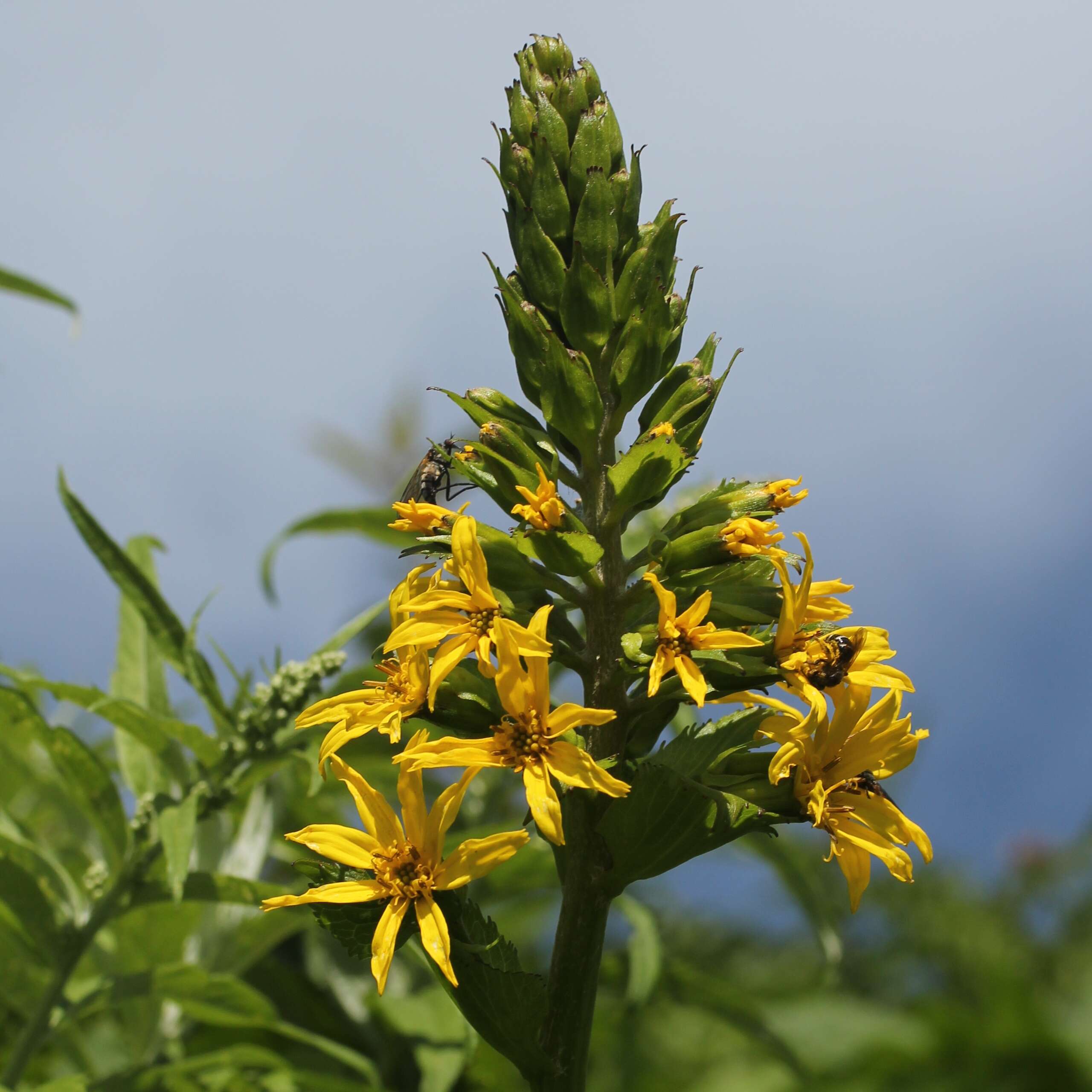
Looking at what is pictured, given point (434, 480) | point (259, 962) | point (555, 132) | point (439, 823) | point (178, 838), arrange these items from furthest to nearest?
point (259, 962), point (434, 480), point (178, 838), point (555, 132), point (439, 823)

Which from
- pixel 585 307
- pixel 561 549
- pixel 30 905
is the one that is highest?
pixel 585 307

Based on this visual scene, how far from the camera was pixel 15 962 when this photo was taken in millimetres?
3318

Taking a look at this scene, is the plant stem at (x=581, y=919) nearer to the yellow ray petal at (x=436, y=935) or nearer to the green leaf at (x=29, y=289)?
the yellow ray petal at (x=436, y=935)

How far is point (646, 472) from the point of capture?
2391 mm

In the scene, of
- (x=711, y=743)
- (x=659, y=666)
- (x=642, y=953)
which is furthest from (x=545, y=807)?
(x=642, y=953)

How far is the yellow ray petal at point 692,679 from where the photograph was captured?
2068 mm

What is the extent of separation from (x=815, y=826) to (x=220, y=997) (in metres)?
2.13


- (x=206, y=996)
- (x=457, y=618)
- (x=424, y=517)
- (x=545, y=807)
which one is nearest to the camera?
(x=545, y=807)

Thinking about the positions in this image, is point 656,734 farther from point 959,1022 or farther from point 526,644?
point 959,1022

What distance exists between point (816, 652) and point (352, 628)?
1868mm

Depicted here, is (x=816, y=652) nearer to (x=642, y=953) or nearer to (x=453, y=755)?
(x=453, y=755)

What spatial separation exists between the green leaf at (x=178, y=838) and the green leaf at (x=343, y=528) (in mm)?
1618

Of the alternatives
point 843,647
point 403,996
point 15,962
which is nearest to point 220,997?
point 15,962

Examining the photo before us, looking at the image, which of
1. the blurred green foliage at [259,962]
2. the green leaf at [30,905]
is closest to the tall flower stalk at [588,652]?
the blurred green foliage at [259,962]
